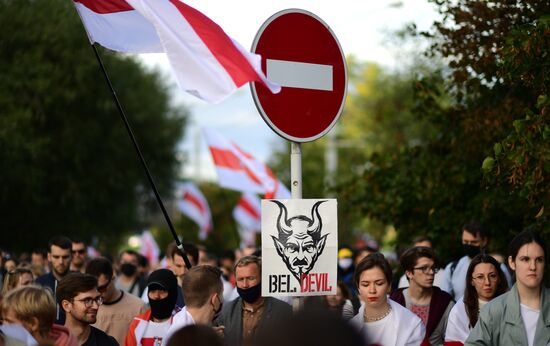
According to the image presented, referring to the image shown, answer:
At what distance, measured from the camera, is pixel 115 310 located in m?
9.91

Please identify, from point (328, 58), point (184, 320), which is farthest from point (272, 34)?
point (184, 320)

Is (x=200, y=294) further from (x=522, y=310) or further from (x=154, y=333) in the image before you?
(x=522, y=310)

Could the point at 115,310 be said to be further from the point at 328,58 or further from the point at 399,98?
the point at 399,98

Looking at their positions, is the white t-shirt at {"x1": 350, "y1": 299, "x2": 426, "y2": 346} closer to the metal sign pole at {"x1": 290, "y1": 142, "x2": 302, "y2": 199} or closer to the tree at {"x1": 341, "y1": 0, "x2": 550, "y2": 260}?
the metal sign pole at {"x1": 290, "y1": 142, "x2": 302, "y2": 199}

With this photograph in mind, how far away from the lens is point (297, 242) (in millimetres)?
6184

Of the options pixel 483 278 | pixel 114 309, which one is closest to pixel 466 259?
pixel 483 278

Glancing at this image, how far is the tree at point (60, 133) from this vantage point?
91.9ft

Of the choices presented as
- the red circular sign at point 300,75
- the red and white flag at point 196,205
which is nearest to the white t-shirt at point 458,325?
the red circular sign at point 300,75

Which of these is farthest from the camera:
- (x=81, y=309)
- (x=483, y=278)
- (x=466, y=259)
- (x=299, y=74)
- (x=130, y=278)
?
(x=130, y=278)

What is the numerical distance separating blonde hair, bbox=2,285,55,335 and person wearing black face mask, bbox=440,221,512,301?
5321 mm

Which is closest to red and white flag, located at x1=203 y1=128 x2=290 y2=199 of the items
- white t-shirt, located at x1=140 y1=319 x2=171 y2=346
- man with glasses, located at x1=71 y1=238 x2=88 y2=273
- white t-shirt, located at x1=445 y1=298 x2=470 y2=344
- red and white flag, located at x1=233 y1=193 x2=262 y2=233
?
man with glasses, located at x1=71 y1=238 x2=88 y2=273

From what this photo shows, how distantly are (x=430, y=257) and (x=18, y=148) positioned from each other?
63.2ft

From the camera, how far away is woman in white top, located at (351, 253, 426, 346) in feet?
23.4

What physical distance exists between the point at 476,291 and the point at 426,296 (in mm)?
708
